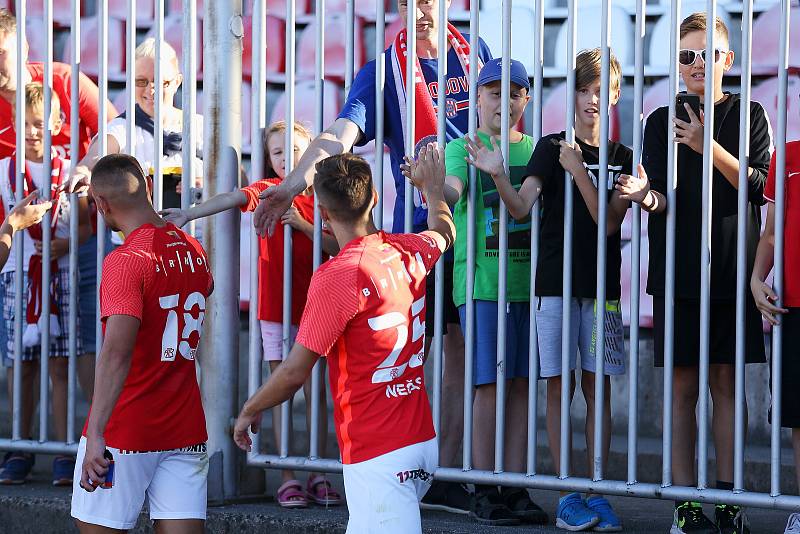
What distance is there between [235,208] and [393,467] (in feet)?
5.97

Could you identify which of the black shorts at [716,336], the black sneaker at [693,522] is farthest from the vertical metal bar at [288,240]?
the black sneaker at [693,522]

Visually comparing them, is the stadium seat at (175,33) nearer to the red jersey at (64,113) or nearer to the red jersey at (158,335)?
the red jersey at (64,113)

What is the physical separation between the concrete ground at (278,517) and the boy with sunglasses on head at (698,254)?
0.33 meters

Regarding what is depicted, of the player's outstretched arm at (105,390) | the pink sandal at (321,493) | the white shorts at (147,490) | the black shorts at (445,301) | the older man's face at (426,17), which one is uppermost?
the older man's face at (426,17)

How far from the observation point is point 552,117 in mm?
7348

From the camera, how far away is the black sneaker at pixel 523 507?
470 cm

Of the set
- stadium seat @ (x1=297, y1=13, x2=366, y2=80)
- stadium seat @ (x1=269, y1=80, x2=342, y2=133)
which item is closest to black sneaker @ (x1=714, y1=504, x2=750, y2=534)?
stadium seat @ (x1=269, y1=80, x2=342, y2=133)

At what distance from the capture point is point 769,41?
268 inches

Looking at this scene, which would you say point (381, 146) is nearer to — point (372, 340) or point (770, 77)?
point (372, 340)

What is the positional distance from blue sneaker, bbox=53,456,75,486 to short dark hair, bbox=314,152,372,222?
2.39m

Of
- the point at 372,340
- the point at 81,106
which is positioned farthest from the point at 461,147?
the point at 81,106

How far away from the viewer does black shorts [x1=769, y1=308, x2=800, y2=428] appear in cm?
421

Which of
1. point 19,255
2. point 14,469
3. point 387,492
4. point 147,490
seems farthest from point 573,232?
point 14,469

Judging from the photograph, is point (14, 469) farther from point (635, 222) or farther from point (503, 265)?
point (635, 222)
